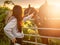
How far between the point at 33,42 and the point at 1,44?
889 millimetres

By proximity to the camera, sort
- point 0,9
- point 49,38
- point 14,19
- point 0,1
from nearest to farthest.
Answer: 1. point 14,19
2. point 49,38
3. point 0,9
4. point 0,1

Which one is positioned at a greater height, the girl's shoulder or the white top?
the girl's shoulder

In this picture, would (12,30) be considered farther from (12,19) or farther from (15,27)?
(12,19)

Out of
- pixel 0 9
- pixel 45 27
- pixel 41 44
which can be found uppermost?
pixel 0 9

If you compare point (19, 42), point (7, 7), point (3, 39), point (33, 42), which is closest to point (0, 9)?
point (7, 7)

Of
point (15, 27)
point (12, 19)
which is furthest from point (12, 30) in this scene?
point (12, 19)

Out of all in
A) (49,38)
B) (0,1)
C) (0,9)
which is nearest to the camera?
(49,38)

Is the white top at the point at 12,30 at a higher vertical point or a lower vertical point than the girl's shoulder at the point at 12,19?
lower

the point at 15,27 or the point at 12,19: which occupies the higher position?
the point at 12,19

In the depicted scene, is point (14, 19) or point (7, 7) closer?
point (14, 19)

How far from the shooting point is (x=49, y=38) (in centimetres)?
723

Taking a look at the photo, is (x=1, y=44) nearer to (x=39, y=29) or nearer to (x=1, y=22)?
(x=1, y=22)

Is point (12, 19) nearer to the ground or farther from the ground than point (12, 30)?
farther from the ground

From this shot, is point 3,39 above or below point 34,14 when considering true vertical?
below
